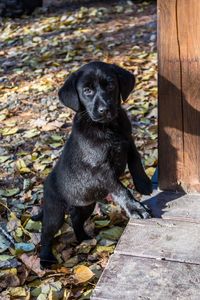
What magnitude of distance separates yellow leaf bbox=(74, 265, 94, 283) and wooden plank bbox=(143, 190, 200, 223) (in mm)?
620

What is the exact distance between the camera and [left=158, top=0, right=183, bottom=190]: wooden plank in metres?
3.42

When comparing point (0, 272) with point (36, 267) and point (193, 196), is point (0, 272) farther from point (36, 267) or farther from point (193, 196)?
point (193, 196)

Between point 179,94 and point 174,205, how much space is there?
721 mm

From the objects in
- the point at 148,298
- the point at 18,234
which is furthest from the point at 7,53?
the point at 148,298

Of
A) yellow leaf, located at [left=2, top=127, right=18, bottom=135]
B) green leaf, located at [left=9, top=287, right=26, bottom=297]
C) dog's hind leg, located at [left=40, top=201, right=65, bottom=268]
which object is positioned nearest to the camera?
green leaf, located at [left=9, top=287, right=26, bottom=297]

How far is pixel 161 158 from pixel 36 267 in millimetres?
1211

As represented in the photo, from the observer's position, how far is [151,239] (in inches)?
132

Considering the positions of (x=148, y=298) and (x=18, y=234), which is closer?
(x=148, y=298)

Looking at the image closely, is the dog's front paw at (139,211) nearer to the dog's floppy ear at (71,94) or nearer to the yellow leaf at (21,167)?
the dog's floppy ear at (71,94)

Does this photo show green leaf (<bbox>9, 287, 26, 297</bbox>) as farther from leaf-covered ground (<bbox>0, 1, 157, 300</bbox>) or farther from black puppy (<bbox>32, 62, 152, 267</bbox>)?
black puppy (<bbox>32, 62, 152, 267</bbox>)

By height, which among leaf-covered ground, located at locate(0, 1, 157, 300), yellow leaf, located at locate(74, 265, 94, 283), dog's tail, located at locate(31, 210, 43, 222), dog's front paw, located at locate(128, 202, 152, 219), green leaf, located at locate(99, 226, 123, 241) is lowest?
leaf-covered ground, located at locate(0, 1, 157, 300)

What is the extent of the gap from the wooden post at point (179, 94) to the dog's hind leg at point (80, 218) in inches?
26.1

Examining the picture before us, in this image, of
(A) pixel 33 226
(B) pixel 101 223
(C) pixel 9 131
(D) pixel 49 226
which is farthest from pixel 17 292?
(C) pixel 9 131

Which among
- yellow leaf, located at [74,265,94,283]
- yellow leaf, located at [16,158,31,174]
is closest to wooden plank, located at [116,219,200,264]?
yellow leaf, located at [74,265,94,283]
